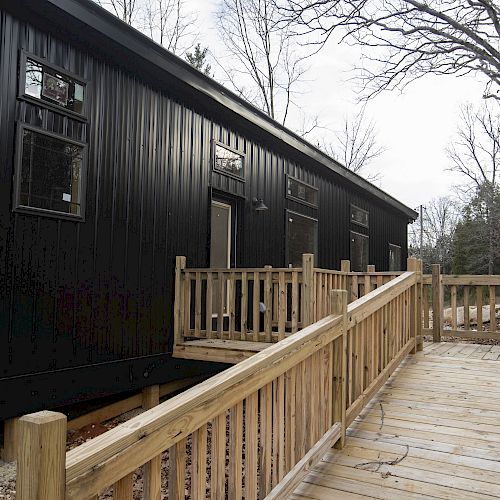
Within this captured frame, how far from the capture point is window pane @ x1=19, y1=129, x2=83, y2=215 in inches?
162

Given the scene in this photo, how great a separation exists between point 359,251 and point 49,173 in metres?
8.57

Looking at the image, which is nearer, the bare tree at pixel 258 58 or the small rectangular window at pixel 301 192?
the small rectangular window at pixel 301 192

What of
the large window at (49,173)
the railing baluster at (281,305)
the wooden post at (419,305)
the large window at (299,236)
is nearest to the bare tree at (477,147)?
the large window at (299,236)

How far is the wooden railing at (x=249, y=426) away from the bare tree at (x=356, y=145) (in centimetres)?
2114

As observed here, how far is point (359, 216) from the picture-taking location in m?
11.8

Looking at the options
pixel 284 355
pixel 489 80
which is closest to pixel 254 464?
pixel 284 355

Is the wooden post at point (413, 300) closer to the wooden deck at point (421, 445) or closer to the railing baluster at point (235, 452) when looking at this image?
the wooden deck at point (421, 445)

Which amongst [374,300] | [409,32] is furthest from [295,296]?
[409,32]

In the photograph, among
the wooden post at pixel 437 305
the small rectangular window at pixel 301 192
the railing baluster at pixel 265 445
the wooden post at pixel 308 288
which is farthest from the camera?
the small rectangular window at pixel 301 192

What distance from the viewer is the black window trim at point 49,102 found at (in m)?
4.08

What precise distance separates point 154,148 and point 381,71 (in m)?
6.67

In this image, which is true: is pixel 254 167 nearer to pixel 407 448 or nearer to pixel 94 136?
pixel 94 136

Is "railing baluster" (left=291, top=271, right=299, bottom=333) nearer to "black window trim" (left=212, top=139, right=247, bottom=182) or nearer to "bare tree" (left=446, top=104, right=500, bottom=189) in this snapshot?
"black window trim" (left=212, top=139, right=247, bottom=182)

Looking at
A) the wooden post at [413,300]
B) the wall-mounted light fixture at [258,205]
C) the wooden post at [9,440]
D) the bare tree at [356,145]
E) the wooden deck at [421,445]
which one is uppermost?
the bare tree at [356,145]
